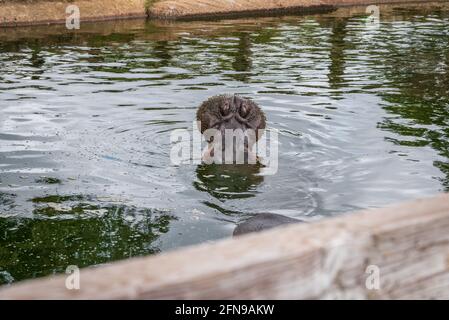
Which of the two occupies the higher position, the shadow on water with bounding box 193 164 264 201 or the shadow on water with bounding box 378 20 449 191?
the shadow on water with bounding box 378 20 449 191

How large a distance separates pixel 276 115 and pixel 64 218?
4647 millimetres

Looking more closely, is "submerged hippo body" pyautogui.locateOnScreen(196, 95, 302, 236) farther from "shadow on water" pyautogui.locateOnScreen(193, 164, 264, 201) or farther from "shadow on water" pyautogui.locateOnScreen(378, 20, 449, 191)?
"shadow on water" pyautogui.locateOnScreen(378, 20, 449, 191)

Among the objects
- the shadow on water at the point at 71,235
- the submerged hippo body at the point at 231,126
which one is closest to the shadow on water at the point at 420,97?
the submerged hippo body at the point at 231,126

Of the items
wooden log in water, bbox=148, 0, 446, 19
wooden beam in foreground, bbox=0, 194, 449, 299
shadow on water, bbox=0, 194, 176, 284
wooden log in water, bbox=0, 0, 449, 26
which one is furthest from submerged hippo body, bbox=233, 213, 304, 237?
wooden log in water, bbox=148, 0, 446, 19

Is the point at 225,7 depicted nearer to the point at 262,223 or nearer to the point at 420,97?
the point at 420,97

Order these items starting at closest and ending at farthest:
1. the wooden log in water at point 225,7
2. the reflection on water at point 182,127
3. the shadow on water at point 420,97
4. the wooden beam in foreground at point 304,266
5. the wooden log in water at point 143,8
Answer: the wooden beam in foreground at point 304,266
the reflection on water at point 182,127
the shadow on water at point 420,97
the wooden log in water at point 143,8
the wooden log in water at point 225,7

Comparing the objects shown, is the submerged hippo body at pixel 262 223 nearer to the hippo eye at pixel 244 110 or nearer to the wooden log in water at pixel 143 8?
the hippo eye at pixel 244 110

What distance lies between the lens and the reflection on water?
581 cm

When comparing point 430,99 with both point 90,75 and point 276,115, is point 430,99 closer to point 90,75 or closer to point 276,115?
point 276,115

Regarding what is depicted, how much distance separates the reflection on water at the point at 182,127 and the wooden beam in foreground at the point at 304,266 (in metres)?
3.44

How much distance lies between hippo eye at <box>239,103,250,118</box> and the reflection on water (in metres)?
0.61

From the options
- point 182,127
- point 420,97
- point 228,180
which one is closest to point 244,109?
point 228,180

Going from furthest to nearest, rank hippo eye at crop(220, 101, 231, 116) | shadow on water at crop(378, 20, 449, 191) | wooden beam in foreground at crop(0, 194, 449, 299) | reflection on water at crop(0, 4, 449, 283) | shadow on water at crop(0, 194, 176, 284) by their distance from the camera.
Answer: shadow on water at crop(378, 20, 449, 191)
hippo eye at crop(220, 101, 231, 116)
reflection on water at crop(0, 4, 449, 283)
shadow on water at crop(0, 194, 176, 284)
wooden beam in foreground at crop(0, 194, 449, 299)

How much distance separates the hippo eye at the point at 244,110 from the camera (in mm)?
7566
